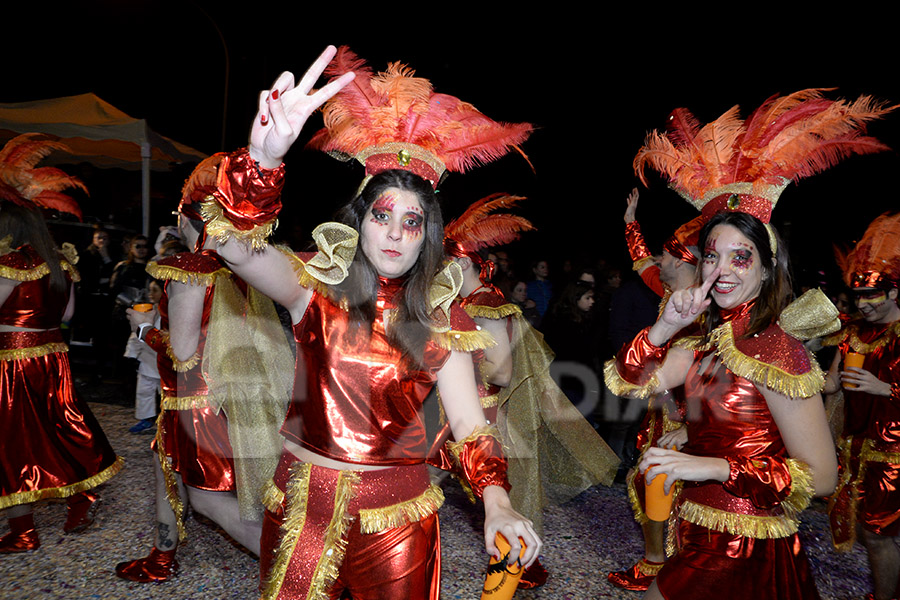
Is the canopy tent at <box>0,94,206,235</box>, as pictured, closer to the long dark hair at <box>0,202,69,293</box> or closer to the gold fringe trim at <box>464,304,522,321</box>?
the long dark hair at <box>0,202,69,293</box>

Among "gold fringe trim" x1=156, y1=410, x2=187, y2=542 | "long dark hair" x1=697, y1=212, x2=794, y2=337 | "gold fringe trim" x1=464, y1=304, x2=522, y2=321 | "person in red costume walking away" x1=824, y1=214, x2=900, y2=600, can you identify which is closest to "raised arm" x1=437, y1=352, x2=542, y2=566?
"long dark hair" x1=697, y1=212, x2=794, y2=337

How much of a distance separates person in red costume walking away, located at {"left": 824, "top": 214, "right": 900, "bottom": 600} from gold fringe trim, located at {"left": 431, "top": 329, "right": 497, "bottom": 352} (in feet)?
9.48

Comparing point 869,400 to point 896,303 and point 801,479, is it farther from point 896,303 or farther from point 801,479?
point 801,479

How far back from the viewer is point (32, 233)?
12.9 ft

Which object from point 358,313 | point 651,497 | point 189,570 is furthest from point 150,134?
point 651,497

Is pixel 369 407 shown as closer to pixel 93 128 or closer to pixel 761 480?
pixel 761 480

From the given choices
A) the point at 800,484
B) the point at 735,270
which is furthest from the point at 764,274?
the point at 800,484

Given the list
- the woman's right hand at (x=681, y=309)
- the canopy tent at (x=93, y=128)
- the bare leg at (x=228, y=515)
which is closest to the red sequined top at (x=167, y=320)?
the bare leg at (x=228, y=515)

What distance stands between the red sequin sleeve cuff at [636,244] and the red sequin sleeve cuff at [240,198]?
352 centimetres

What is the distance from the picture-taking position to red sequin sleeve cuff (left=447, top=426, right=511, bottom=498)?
1779 mm

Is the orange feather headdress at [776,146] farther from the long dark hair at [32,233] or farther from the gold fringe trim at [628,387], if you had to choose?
the long dark hair at [32,233]

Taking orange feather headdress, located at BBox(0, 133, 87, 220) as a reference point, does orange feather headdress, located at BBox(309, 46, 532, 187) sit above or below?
above

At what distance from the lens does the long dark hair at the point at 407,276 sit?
193 cm

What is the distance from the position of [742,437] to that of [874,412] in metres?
2.48
